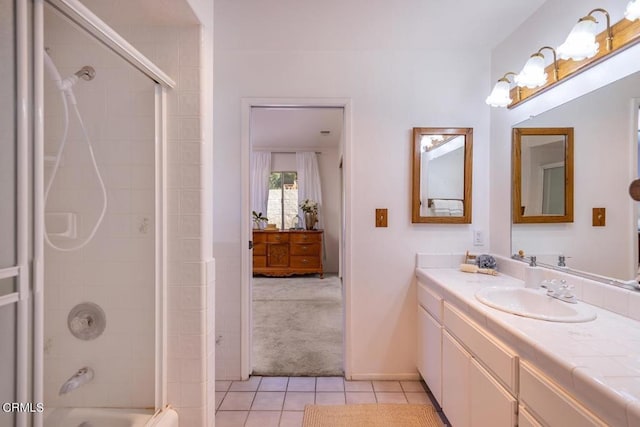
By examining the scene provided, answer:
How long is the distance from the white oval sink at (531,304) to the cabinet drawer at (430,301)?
29cm

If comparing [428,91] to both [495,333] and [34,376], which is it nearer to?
[495,333]

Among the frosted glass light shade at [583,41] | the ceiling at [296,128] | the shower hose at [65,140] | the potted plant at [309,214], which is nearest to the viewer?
the shower hose at [65,140]

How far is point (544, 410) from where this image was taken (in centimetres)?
93

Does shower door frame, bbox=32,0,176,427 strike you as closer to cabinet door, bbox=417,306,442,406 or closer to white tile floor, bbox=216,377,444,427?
white tile floor, bbox=216,377,444,427

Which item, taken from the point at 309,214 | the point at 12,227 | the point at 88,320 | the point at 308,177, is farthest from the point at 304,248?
the point at 12,227

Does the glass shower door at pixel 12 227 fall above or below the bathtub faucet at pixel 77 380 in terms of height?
above

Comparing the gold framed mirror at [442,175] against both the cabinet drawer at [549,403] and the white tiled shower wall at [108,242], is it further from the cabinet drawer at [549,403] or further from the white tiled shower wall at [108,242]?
the white tiled shower wall at [108,242]

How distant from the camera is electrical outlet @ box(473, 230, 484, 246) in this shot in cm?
223

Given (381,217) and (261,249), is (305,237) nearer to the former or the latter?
(261,249)

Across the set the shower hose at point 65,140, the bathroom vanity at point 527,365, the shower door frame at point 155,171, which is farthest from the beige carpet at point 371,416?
the shower hose at point 65,140

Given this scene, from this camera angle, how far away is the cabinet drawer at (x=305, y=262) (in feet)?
17.1

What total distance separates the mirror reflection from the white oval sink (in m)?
0.22

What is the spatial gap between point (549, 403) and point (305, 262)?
4.43 metres

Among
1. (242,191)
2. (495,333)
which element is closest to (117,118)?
(242,191)
